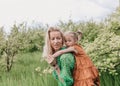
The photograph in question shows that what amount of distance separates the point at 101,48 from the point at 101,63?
0.98 ft

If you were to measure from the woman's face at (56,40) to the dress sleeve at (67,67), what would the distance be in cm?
18

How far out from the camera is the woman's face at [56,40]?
5566 mm

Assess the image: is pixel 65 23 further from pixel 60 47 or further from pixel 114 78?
pixel 60 47

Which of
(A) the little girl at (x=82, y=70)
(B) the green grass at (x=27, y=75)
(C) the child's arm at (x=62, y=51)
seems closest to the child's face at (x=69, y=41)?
(A) the little girl at (x=82, y=70)

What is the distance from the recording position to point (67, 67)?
541 cm

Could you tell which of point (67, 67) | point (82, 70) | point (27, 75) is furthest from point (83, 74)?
point (27, 75)

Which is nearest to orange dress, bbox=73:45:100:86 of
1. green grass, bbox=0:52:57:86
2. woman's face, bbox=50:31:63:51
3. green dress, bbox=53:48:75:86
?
green dress, bbox=53:48:75:86

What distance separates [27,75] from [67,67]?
264 inches

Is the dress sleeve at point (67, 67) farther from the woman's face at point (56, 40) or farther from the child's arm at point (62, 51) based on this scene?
the woman's face at point (56, 40)

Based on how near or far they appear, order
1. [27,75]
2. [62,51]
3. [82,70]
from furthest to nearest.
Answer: [27,75], [82,70], [62,51]

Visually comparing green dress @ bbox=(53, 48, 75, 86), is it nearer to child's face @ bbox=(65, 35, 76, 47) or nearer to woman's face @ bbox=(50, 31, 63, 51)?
woman's face @ bbox=(50, 31, 63, 51)

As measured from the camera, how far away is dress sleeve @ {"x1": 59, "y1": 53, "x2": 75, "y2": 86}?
5391 millimetres

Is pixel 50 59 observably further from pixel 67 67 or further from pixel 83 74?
pixel 83 74

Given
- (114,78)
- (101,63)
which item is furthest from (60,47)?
(114,78)
